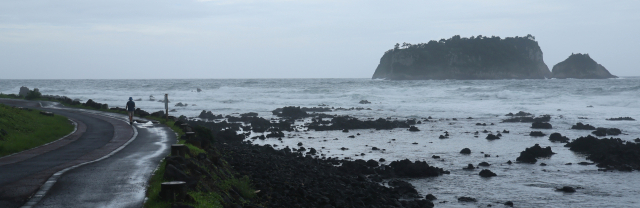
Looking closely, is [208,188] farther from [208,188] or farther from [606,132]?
[606,132]

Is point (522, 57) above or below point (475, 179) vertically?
above

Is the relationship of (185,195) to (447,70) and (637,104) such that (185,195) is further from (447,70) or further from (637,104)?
(447,70)

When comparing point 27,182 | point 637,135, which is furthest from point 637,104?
point 27,182

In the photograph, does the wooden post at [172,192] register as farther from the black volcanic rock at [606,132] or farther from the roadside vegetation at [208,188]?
the black volcanic rock at [606,132]

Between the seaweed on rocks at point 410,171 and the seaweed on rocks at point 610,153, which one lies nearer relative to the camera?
the seaweed on rocks at point 410,171

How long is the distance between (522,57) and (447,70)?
952 inches

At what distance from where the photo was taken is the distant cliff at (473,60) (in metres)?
154

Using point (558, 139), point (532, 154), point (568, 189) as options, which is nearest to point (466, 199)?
point (568, 189)

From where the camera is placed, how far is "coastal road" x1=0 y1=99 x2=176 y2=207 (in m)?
7.97

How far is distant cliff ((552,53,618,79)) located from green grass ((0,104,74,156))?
530ft

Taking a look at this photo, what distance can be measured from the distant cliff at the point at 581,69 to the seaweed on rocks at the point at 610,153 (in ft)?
490

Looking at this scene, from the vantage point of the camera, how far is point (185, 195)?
8016 mm

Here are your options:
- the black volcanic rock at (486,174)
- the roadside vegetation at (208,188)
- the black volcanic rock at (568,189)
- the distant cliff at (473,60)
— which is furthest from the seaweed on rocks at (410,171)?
the distant cliff at (473,60)

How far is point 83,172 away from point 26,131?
32.6 feet
